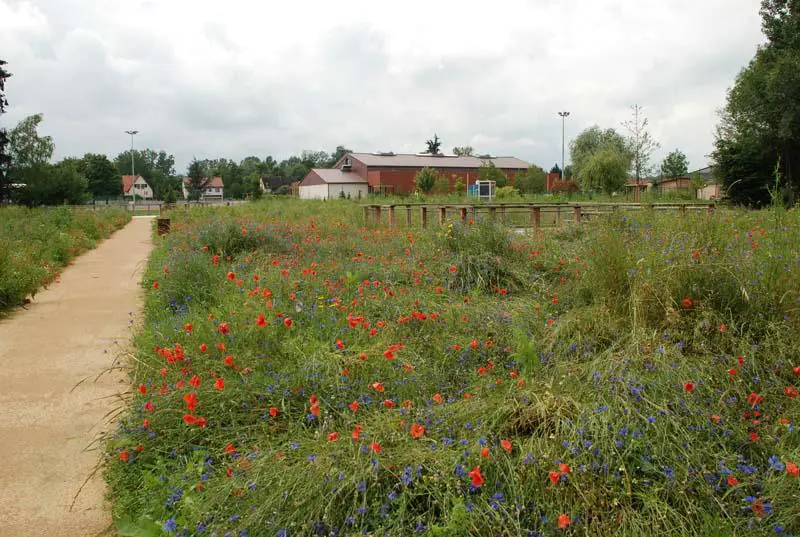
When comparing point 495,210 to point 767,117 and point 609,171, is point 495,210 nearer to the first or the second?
point 767,117

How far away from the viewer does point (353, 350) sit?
12.2 feet

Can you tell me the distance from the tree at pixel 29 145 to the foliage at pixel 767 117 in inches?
1693

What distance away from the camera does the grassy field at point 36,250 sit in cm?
708

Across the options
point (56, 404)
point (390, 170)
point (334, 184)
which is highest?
point (390, 170)

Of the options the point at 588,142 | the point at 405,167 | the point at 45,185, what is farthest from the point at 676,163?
the point at 45,185

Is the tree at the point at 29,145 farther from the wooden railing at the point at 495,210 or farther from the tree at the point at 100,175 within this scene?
the tree at the point at 100,175

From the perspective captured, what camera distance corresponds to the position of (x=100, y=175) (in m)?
85.3

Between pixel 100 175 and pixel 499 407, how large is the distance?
93.5 m

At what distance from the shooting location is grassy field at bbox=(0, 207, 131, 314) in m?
7.08

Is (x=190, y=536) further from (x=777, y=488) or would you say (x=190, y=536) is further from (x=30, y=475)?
(x=777, y=488)

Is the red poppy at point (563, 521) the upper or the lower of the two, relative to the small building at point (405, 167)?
lower

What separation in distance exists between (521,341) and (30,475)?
2.62 metres

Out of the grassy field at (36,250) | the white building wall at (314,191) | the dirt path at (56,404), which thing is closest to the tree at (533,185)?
the white building wall at (314,191)

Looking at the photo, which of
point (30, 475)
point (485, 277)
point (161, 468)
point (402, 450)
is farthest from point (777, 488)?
point (485, 277)
